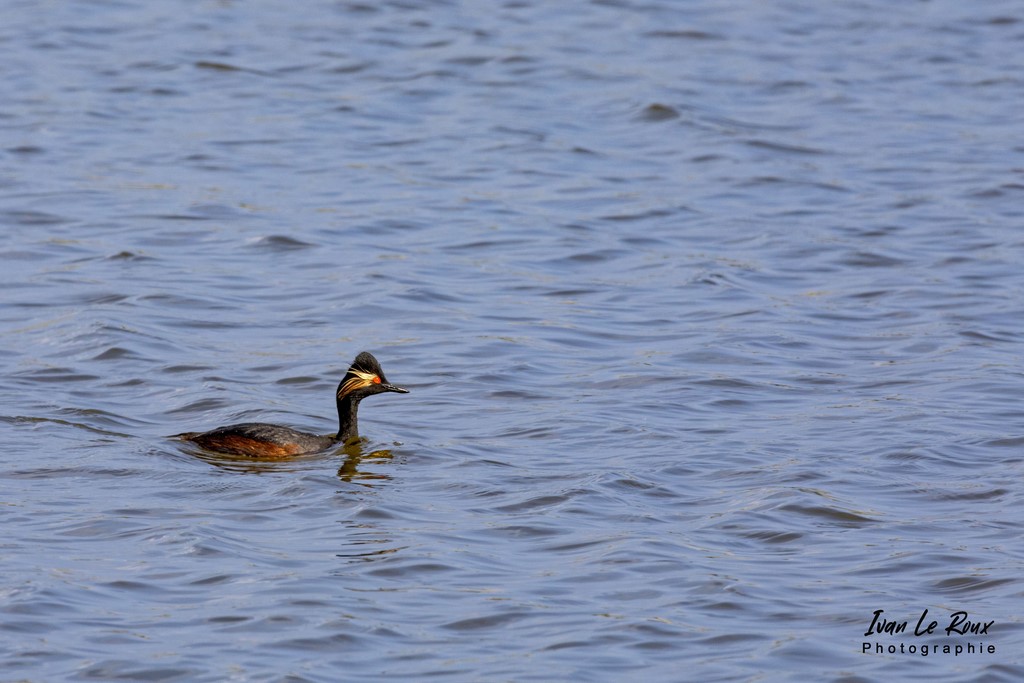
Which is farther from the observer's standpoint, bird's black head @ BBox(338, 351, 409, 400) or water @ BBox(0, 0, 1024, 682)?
bird's black head @ BBox(338, 351, 409, 400)

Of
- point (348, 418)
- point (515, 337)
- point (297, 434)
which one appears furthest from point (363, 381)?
point (515, 337)

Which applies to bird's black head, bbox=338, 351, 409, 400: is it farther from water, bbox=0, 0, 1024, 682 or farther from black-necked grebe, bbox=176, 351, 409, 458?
water, bbox=0, 0, 1024, 682

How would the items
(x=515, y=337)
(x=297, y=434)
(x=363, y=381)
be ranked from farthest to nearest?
(x=515, y=337), (x=363, y=381), (x=297, y=434)

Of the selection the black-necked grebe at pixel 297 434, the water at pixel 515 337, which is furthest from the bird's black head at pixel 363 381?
the water at pixel 515 337

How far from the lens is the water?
8.54 metres

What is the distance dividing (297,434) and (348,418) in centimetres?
47

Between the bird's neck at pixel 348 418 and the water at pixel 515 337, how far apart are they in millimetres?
324

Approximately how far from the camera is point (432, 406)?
12727mm

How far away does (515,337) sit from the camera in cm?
1439

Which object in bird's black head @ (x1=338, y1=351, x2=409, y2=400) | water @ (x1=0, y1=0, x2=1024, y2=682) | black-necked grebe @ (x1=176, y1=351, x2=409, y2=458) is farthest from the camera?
bird's black head @ (x1=338, y1=351, x2=409, y2=400)

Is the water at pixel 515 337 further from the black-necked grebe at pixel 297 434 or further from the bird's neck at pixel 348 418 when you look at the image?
the bird's neck at pixel 348 418

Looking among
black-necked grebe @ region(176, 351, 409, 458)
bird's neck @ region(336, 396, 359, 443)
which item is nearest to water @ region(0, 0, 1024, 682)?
black-necked grebe @ region(176, 351, 409, 458)

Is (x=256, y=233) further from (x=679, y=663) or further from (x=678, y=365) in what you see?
(x=679, y=663)

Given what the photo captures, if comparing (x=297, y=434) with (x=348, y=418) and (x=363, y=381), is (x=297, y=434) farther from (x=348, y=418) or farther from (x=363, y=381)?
(x=363, y=381)
